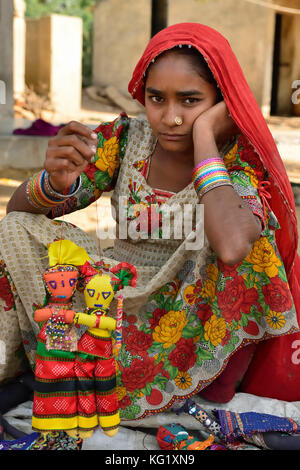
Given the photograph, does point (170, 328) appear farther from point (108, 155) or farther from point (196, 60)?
point (196, 60)

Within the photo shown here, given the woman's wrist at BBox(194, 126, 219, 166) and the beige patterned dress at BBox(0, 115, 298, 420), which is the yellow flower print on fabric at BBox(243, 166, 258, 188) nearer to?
the beige patterned dress at BBox(0, 115, 298, 420)

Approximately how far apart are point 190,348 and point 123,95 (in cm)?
1546

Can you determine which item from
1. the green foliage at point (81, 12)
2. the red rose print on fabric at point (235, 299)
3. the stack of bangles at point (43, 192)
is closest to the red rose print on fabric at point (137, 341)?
the red rose print on fabric at point (235, 299)

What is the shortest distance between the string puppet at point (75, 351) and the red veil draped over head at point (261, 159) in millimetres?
742

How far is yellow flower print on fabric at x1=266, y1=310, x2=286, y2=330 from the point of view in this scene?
2.28 meters

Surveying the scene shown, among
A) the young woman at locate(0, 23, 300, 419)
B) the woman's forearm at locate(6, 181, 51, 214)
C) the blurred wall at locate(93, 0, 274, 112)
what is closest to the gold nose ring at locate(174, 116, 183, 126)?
the young woman at locate(0, 23, 300, 419)

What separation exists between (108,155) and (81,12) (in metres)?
21.4

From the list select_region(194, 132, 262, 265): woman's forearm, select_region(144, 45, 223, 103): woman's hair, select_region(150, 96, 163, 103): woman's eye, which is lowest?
select_region(194, 132, 262, 265): woman's forearm

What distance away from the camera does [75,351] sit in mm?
1972

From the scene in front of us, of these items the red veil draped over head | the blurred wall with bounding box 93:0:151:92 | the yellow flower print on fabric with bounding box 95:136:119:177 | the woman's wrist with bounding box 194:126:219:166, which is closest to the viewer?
the woman's wrist with bounding box 194:126:219:166

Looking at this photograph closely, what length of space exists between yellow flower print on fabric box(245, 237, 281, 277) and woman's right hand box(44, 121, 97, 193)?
0.72 metres

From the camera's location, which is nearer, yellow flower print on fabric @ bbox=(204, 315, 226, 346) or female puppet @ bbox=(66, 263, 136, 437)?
female puppet @ bbox=(66, 263, 136, 437)

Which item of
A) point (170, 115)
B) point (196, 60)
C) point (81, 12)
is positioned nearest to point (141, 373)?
point (170, 115)

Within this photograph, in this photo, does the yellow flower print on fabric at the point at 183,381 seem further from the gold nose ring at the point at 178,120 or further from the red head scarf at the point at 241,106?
the gold nose ring at the point at 178,120
